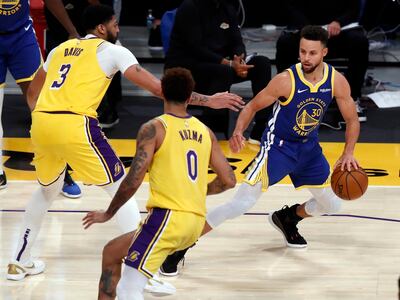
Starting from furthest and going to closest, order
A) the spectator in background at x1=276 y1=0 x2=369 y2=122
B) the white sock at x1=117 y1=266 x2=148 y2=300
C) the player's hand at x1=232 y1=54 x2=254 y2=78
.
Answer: the spectator in background at x1=276 y1=0 x2=369 y2=122 < the player's hand at x1=232 y1=54 x2=254 y2=78 < the white sock at x1=117 y1=266 x2=148 y2=300

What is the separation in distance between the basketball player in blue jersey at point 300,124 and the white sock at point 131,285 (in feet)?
4.36

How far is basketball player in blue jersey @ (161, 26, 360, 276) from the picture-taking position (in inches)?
251

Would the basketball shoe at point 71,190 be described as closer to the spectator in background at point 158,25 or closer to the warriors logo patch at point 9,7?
the warriors logo patch at point 9,7

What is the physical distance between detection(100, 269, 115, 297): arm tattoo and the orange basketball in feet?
6.08

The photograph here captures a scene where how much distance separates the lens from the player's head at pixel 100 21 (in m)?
5.97

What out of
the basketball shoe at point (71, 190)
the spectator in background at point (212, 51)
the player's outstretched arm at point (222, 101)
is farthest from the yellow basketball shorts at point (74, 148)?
the spectator in background at point (212, 51)

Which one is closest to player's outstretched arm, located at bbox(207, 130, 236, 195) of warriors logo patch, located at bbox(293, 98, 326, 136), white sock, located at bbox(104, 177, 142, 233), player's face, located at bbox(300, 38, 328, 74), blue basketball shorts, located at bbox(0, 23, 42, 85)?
white sock, located at bbox(104, 177, 142, 233)

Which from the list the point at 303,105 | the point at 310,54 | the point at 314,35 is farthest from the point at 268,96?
the point at 314,35

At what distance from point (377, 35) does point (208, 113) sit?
426 centimetres

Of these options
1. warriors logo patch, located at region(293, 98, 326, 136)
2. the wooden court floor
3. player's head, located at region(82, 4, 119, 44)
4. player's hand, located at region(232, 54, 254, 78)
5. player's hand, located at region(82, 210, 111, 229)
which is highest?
player's head, located at region(82, 4, 119, 44)

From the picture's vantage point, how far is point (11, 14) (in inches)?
308

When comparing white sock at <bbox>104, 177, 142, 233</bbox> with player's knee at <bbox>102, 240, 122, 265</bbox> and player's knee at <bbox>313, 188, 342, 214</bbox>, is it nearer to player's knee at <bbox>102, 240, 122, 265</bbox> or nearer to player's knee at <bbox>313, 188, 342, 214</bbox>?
player's knee at <bbox>102, 240, 122, 265</bbox>

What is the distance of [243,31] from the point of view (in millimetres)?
13375

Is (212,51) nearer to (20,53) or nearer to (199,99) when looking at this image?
(20,53)
